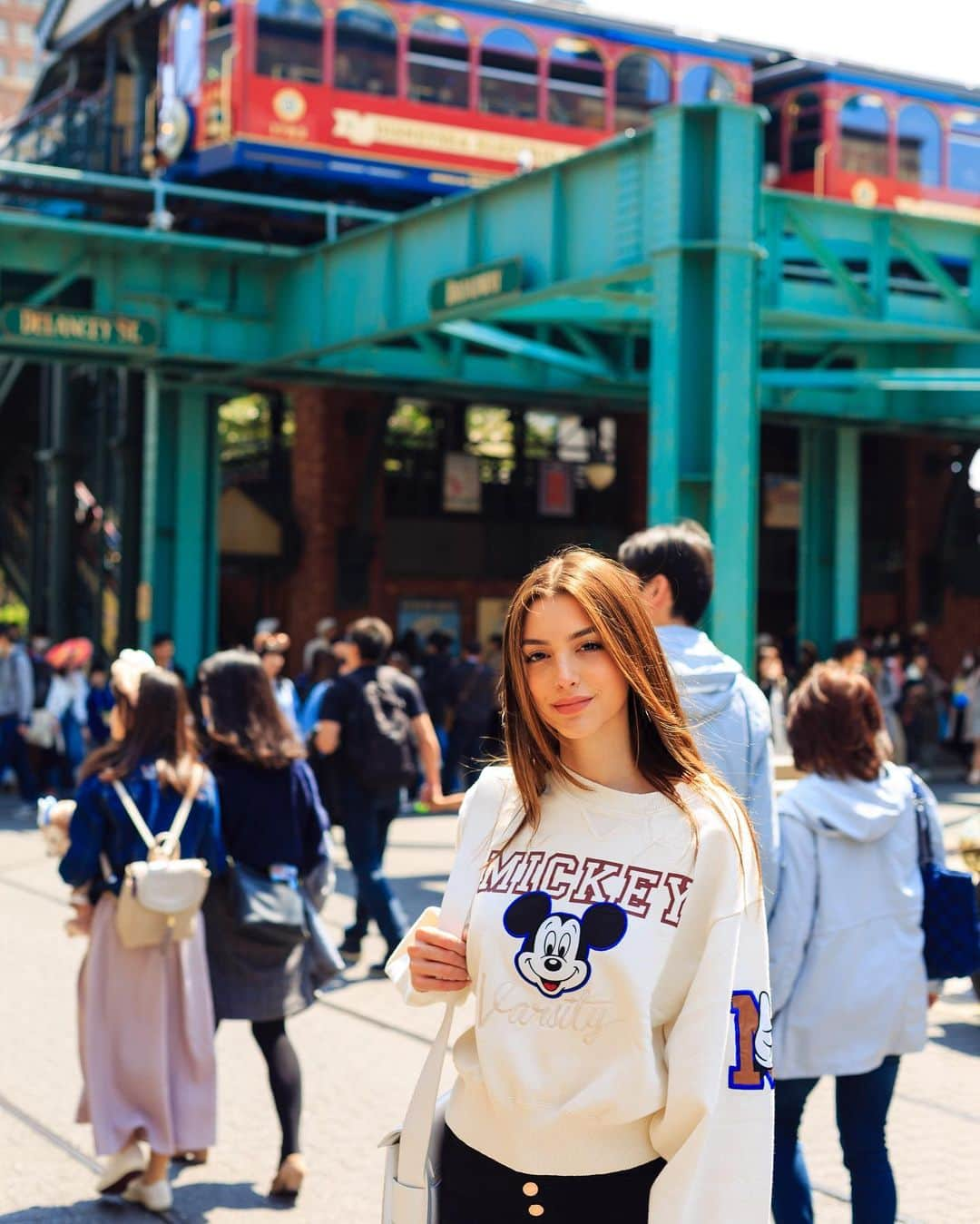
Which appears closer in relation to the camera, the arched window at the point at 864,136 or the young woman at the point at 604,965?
the young woman at the point at 604,965

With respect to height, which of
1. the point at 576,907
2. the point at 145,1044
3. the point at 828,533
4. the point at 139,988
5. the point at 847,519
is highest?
the point at 847,519

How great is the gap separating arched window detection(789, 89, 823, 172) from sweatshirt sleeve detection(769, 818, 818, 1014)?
60.6 feet

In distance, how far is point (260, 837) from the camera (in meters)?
5.56

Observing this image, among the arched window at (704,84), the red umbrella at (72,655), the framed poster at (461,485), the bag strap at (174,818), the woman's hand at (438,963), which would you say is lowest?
the red umbrella at (72,655)

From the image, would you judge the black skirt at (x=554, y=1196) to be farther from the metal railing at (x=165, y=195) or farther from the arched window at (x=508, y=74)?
the arched window at (x=508, y=74)

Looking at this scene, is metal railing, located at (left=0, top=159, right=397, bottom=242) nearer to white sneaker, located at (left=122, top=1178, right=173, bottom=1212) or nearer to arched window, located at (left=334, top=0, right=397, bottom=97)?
arched window, located at (left=334, top=0, right=397, bottom=97)

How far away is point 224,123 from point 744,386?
8.84 m

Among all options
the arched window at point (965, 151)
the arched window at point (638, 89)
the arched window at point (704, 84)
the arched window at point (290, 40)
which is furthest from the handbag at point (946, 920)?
the arched window at point (965, 151)

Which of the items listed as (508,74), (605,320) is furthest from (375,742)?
(508,74)

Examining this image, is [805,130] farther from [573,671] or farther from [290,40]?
[573,671]

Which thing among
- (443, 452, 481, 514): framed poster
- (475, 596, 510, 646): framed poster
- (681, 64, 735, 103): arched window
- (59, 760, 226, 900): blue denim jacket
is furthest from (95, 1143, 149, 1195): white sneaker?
(443, 452, 481, 514): framed poster

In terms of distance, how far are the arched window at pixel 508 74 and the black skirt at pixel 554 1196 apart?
1826cm

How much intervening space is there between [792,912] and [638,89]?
1807 cm

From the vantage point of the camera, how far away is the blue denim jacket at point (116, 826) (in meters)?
5.24
